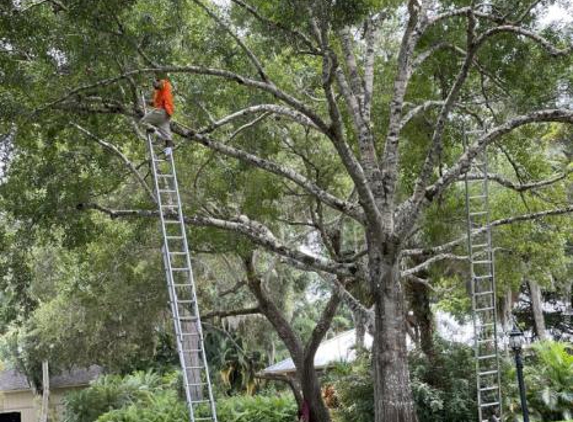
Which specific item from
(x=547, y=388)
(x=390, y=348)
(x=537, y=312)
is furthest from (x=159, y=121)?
(x=537, y=312)

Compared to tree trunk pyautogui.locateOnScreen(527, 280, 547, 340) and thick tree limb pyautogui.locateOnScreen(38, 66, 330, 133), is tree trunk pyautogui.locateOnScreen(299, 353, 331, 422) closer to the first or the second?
thick tree limb pyautogui.locateOnScreen(38, 66, 330, 133)

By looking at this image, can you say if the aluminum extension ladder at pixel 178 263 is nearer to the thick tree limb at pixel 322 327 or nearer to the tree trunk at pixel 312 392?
the tree trunk at pixel 312 392

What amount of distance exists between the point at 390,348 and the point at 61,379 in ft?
90.1

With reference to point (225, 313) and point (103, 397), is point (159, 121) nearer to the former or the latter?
point (225, 313)

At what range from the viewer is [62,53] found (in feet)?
29.8

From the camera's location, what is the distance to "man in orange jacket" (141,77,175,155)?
28.6 feet

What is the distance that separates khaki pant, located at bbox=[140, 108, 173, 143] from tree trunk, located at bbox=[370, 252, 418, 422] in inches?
133

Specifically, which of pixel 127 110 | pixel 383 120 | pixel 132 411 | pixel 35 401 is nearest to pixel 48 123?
pixel 127 110

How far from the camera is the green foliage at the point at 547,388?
14656 mm

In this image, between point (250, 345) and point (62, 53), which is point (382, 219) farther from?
point (250, 345)

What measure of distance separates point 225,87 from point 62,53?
148 inches

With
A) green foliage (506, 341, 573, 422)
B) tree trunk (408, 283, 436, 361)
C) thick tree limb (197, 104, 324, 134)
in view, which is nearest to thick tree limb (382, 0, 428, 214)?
thick tree limb (197, 104, 324, 134)

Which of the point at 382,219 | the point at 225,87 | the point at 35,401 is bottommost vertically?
the point at 35,401

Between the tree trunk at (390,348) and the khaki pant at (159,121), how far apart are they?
3.37 metres
